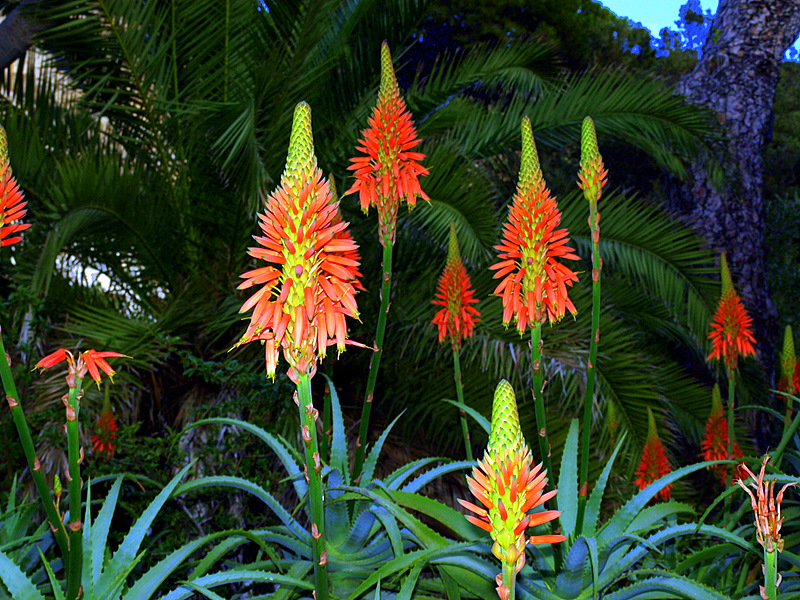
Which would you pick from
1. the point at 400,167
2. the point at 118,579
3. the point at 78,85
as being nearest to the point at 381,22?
the point at 78,85

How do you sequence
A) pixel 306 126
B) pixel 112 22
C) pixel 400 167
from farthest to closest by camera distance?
pixel 112 22
pixel 400 167
pixel 306 126

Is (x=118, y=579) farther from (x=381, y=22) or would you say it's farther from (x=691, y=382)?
(x=691, y=382)

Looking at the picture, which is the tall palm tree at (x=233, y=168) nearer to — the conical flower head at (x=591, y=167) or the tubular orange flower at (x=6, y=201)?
the conical flower head at (x=591, y=167)

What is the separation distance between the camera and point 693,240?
5.71 metres

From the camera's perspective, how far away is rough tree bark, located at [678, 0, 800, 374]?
→ 28.9ft

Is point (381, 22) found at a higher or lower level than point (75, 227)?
higher

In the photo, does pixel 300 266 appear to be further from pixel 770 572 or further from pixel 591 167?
pixel 591 167

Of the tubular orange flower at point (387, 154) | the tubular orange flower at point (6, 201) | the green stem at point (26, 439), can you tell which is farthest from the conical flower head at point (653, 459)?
the tubular orange flower at point (6, 201)

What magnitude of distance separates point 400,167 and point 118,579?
5.06 feet

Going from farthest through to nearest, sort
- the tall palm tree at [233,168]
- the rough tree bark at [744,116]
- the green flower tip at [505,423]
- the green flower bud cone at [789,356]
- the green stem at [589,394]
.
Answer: the rough tree bark at [744,116] < the tall palm tree at [233,168] < the green flower bud cone at [789,356] < the green stem at [589,394] < the green flower tip at [505,423]

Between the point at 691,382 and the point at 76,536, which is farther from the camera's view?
the point at 691,382

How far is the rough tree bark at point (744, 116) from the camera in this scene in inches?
347

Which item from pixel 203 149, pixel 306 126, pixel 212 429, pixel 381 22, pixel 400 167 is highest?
pixel 381 22

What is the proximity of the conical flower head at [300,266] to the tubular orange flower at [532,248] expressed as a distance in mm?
877
